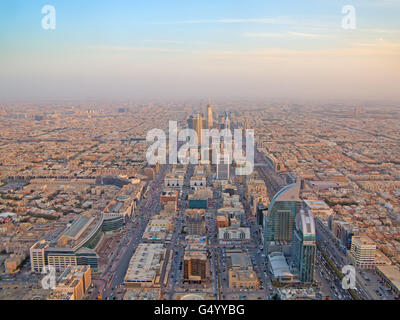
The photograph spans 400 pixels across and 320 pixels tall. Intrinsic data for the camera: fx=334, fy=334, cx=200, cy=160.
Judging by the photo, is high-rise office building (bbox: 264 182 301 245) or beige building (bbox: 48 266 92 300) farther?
high-rise office building (bbox: 264 182 301 245)

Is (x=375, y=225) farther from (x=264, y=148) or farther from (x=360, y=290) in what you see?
(x=264, y=148)

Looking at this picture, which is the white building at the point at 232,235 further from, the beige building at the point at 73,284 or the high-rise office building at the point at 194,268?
the beige building at the point at 73,284

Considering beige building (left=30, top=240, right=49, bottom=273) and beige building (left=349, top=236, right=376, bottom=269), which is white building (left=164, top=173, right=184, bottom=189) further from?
beige building (left=349, top=236, right=376, bottom=269)

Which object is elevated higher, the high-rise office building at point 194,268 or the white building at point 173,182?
the white building at point 173,182

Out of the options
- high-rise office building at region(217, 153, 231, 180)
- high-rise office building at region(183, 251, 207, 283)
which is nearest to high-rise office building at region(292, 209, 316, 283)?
high-rise office building at region(183, 251, 207, 283)

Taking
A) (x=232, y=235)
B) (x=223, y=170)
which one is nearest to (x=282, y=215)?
(x=232, y=235)

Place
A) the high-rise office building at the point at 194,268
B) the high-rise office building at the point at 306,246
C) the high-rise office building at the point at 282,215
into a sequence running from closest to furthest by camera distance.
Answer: the high-rise office building at the point at 306,246
the high-rise office building at the point at 194,268
the high-rise office building at the point at 282,215

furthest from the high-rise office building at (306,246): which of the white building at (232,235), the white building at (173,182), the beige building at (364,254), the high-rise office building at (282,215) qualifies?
the white building at (173,182)
